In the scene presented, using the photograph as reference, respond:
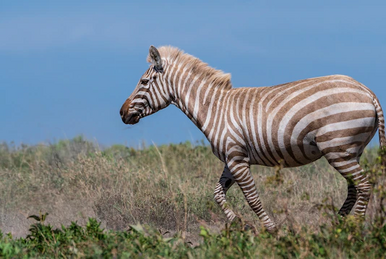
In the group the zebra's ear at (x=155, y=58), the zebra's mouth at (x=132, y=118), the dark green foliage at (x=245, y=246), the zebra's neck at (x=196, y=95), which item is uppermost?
the zebra's ear at (x=155, y=58)

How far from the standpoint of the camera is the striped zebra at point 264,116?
279 inches

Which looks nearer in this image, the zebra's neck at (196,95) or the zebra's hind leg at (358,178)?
the zebra's hind leg at (358,178)

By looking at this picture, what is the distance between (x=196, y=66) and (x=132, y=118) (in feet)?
4.40

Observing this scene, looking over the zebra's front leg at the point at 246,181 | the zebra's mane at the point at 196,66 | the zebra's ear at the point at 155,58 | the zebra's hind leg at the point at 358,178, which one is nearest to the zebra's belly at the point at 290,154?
the zebra's front leg at the point at 246,181

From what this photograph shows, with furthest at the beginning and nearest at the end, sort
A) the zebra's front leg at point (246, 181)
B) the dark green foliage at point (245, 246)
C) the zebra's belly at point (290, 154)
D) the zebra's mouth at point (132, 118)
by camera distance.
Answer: the zebra's mouth at point (132, 118) → the zebra's front leg at point (246, 181) → the zebra's belly at point (290, 154) → the dark green foliage at point (245, 246)

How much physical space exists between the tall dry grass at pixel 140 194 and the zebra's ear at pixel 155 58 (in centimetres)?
208

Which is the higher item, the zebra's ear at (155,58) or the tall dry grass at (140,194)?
the zebra's ear at (155,58)

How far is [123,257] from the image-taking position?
192 inches

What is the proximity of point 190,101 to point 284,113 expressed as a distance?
1590mm

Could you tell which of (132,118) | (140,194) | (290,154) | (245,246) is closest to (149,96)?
(132,118)

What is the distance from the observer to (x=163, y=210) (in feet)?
30.9

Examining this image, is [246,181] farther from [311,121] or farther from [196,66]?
[196,66]

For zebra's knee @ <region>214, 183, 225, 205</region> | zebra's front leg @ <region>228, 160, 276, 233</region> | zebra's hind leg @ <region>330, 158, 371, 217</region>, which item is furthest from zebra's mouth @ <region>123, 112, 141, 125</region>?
zebra's hind leg @ <region>330, 158, 371, 217</region>

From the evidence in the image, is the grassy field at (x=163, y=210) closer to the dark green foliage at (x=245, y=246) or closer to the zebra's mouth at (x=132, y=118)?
the dark green foliage at (x=245, y=246)
